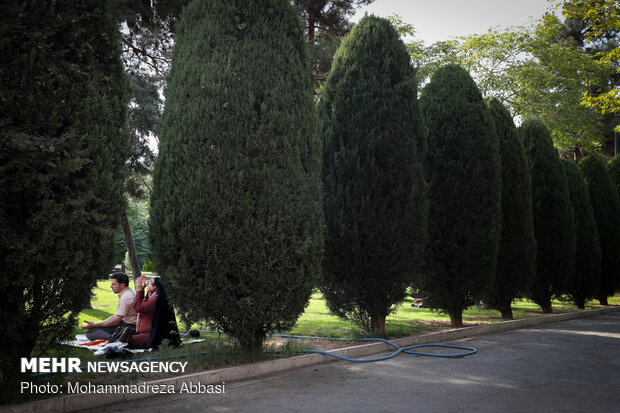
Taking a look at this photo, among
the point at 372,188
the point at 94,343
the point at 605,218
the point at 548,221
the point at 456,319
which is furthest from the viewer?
the point at 605,218

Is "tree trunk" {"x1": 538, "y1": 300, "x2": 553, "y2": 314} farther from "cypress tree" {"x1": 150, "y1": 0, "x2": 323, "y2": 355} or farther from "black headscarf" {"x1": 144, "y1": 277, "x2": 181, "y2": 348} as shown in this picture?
"black headscarf" {"x1": 144, "y1": 277, "x2": 181, "y2": 348}

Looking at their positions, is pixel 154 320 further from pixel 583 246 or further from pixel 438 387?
pixel 583 246

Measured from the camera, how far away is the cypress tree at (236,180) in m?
6.27

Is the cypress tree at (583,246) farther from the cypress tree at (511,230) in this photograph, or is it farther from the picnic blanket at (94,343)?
the picnic blanket at (94,343)

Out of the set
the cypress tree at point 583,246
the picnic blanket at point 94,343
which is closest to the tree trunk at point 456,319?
the picnic blanket at point 94,343

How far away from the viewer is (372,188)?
894 cm

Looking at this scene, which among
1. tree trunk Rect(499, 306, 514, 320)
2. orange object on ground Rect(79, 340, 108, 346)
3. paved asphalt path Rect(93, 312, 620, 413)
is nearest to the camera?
paved asphalt path Rect(93, 312, 620, 413)

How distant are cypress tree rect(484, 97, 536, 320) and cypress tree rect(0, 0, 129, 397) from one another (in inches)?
419

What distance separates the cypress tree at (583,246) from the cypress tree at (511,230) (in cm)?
450

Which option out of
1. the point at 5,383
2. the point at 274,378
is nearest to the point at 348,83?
the point at 274,378

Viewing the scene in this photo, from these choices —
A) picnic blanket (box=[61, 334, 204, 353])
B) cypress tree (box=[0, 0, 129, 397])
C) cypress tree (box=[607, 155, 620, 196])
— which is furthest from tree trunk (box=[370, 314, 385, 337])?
cypress tree (box=[607, 155, 620, 196])

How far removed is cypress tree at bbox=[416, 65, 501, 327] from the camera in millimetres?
10602

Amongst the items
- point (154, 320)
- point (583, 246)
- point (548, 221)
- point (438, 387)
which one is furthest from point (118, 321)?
point (583, 246)

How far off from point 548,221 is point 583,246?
295cm
